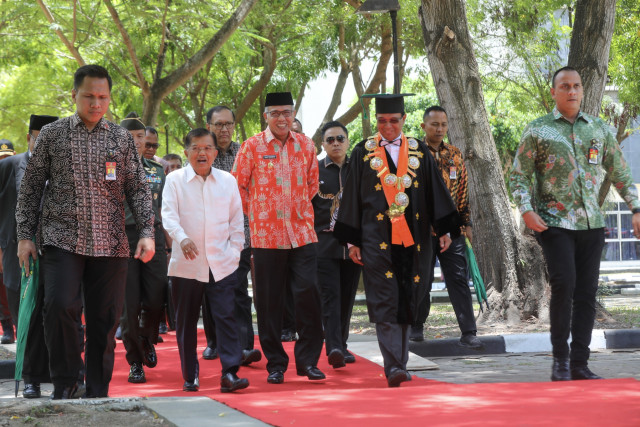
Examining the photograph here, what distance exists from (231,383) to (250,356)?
1571 millimetres

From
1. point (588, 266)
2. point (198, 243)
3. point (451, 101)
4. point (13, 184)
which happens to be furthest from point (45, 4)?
point (588, 266)

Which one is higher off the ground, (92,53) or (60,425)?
(92,53)

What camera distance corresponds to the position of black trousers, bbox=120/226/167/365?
25.2 feet

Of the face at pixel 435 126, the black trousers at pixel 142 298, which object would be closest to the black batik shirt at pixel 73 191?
the black trousers at pixel 142 298

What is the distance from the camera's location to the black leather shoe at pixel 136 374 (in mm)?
7613

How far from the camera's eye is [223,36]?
1526 cm

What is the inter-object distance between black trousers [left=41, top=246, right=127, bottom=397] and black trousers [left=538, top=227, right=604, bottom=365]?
9.72 ft

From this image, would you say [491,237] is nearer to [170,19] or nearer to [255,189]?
[255,189]

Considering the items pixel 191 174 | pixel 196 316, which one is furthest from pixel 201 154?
pixel 196 316

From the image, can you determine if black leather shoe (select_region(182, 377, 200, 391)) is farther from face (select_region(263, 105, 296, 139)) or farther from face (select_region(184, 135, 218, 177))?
face (select_region(263, 105, 296, 139))

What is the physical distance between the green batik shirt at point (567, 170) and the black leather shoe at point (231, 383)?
7.51ft

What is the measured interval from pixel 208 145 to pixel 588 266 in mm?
2860

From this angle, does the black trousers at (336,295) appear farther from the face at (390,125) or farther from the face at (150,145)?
the face at (150,145)

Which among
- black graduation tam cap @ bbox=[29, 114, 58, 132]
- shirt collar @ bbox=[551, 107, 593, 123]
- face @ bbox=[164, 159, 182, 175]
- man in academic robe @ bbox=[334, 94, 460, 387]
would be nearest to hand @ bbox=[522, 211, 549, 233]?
man in academic robe @ bbox=[334, 94, 460, 387]
